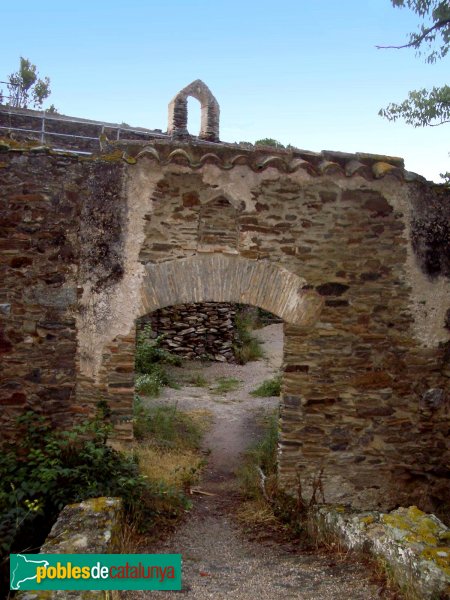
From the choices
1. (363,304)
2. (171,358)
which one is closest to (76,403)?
(363,304)

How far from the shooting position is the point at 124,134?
1373 centimetres

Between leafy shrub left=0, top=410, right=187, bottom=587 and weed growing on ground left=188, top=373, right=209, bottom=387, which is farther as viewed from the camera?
weed growing on ground left=188, top=373, right=209, bottom=387

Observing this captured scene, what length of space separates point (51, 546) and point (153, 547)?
117 cm

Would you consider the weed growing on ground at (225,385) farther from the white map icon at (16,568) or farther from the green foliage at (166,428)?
the white map icon at (16,568)

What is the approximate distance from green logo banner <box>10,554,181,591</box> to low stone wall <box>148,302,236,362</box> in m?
9.14

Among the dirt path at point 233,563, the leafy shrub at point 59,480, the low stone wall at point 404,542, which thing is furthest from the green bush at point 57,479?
the low stone wall at point 404,542

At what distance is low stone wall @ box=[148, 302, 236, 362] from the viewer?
12805 mm

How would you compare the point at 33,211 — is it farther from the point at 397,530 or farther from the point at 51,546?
the point at 397,530

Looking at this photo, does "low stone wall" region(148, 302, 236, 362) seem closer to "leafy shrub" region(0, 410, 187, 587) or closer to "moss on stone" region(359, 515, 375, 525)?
"leafy shrub" region(0, 410, 187, 587)

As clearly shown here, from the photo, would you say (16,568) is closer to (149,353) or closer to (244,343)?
(149,353)

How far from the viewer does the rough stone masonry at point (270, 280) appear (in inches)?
190

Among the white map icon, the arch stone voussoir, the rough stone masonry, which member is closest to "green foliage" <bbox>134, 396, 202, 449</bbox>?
the rough stone masonry

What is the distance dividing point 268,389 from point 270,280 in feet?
19.0

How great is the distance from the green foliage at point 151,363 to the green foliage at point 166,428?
1317mm
